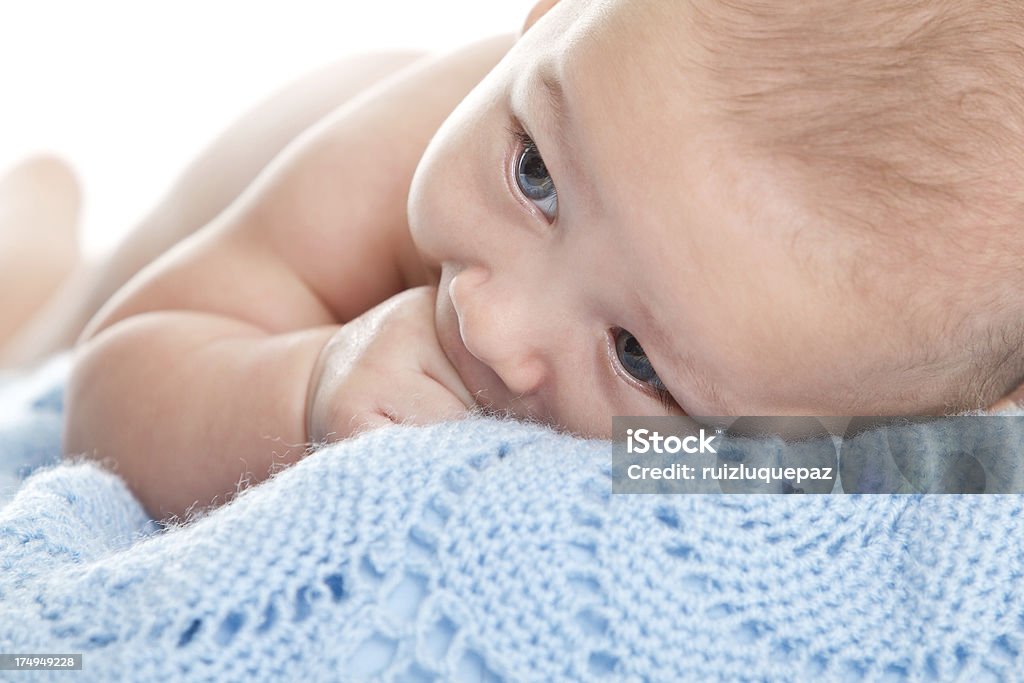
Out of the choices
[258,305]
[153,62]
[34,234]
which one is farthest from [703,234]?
[153,62]

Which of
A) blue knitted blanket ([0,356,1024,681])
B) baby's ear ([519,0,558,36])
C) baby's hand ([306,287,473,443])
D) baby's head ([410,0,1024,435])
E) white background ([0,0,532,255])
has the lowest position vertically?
blue knitted blanket ([0,356,1024,681])

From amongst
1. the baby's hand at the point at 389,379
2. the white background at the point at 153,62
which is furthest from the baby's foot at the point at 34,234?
the baby's hand at the point at 389,379

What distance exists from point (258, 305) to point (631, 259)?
70 centimetres

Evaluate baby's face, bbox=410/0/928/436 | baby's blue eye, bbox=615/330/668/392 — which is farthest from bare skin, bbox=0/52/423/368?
baby's blue eye, bbox=615/330/668/392

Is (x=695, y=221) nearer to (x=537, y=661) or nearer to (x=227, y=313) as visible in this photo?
(x=537, y=661)

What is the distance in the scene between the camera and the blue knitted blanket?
0.68 meters

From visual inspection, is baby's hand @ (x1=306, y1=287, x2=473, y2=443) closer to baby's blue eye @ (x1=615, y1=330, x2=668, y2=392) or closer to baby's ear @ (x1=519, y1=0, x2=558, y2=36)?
baby's blue eye @ (x1=615, y1=330, x2=668, y2=392)

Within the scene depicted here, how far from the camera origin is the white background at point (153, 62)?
110 inches

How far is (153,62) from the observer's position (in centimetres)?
279

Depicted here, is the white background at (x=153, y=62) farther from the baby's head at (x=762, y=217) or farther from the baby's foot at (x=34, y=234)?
the baby's head at (x=762, y=217)

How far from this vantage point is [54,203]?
2309mm

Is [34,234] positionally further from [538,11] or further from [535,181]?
[535,181]

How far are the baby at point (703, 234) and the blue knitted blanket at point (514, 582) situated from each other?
13 centimetres

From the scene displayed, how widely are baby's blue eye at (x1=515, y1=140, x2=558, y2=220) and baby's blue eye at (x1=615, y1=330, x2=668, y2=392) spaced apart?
136mm
